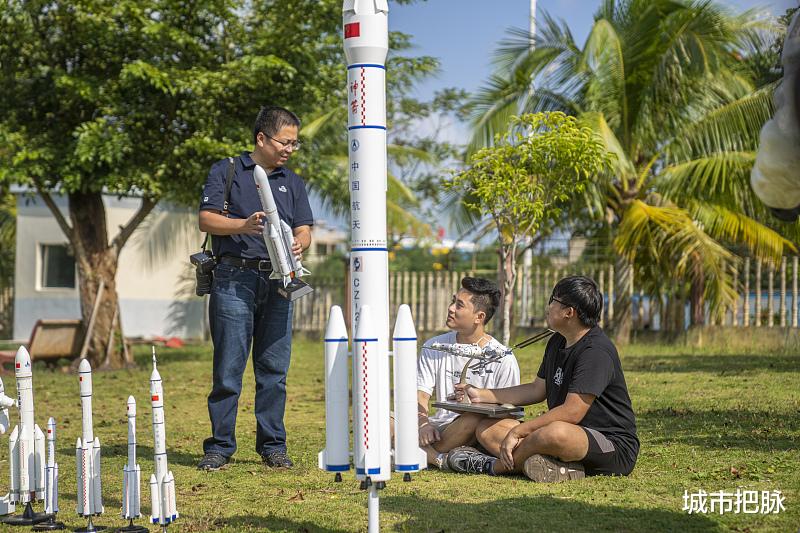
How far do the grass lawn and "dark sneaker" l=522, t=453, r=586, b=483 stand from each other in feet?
0.38

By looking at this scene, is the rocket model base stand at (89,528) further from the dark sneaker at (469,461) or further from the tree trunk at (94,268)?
the tree trunk at (94,268)

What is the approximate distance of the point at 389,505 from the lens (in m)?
6.45

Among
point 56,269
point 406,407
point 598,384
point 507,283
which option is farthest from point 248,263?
point 56,269

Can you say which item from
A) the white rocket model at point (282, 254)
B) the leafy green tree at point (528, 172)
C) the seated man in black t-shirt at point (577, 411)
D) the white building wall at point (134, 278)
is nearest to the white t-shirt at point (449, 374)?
the seated man in black t-shirt at point (577, 411)

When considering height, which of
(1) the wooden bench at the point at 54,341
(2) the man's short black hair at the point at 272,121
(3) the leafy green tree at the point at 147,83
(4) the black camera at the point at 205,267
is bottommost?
(1) the wooden bench at the point at 54,341

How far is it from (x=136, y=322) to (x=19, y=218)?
170 inches

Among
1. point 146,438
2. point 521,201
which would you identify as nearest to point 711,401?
point 521,201

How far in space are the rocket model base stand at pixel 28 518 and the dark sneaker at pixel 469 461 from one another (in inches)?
115

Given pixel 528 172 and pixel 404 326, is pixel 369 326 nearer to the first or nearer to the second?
pixel 404 326

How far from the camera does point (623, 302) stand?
22125 mm

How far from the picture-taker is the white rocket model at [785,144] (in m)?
4.39

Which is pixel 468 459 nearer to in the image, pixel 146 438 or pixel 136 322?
pixel 146 438

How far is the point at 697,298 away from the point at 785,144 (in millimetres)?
17629

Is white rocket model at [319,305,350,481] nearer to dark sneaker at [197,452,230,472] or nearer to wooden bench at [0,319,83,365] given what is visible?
dark sneaker at [197,452,230,472]
